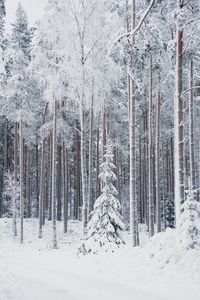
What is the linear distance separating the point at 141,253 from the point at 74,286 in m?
3.16

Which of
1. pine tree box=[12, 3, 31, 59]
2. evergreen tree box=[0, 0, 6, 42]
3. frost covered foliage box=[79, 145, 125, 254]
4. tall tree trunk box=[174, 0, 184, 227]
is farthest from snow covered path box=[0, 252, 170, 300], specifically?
pine tree box=[12, 3, 31, 59]

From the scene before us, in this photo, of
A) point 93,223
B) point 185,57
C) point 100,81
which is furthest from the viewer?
point 100,81

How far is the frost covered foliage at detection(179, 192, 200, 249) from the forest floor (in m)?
0.32

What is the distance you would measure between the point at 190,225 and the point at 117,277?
2447mm

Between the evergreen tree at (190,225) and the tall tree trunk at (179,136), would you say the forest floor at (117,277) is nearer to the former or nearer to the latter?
the evergreen tree at (190,225)

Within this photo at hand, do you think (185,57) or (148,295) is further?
(185,57)

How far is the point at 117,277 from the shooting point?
1021 cm

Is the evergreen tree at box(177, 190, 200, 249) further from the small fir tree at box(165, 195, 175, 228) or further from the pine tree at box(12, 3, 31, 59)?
the small fir tree at box(165, 195, 175, 228)

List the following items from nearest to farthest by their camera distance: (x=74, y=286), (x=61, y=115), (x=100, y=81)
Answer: (x=74, y=286) → (x=100, y=81) → (x=61, y=115)

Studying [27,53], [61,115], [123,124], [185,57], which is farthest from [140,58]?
[123,124]

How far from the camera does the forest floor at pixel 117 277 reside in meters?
8.23

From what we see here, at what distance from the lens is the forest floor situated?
8234 mm

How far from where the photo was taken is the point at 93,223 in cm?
1678

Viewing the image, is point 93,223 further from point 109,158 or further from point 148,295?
point 148,295
